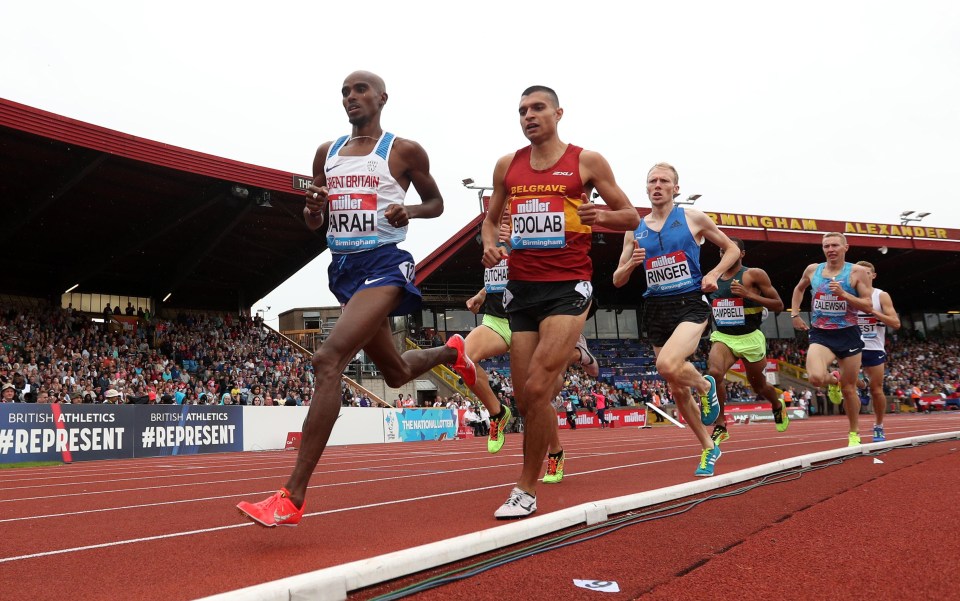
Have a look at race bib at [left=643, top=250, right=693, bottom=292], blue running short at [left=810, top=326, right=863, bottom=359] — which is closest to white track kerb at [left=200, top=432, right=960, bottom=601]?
race bib at [left=643, top=250, right=693, bottom=292]

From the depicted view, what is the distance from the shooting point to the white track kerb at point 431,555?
2135 millimetres

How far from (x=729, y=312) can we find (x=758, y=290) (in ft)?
2.19

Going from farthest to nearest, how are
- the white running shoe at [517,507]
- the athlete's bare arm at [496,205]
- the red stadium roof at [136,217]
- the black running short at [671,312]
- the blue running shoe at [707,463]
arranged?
the red stadium roof at [136,217], the black running short at [671,312], the blue running shoe at [707,463], the athlete's bare arm at [496,205], the white running shoe at [517,507]

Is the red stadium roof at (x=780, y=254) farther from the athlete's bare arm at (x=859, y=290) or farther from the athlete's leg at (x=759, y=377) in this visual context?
the athlete's bare arm at (x=859, y=290)

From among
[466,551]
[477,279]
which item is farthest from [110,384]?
[477,279]

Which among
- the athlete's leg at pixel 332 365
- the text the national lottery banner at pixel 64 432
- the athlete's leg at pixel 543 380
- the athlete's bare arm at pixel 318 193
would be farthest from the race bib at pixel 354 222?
the text the national lottery banner at pixel 64 432

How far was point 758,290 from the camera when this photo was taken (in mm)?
9055

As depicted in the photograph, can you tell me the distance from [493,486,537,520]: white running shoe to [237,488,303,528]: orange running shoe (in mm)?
1036

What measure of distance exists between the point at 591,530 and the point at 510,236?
191 cm

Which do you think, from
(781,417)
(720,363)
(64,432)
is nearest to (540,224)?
(720,363)

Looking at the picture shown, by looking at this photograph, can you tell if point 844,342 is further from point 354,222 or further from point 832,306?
point 354,222

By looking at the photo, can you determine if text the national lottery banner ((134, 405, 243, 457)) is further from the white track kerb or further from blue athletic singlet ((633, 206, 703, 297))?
the white track kerb

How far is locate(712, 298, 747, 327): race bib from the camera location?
857 centimetres

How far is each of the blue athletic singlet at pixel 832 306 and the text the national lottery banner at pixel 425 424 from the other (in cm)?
1546
